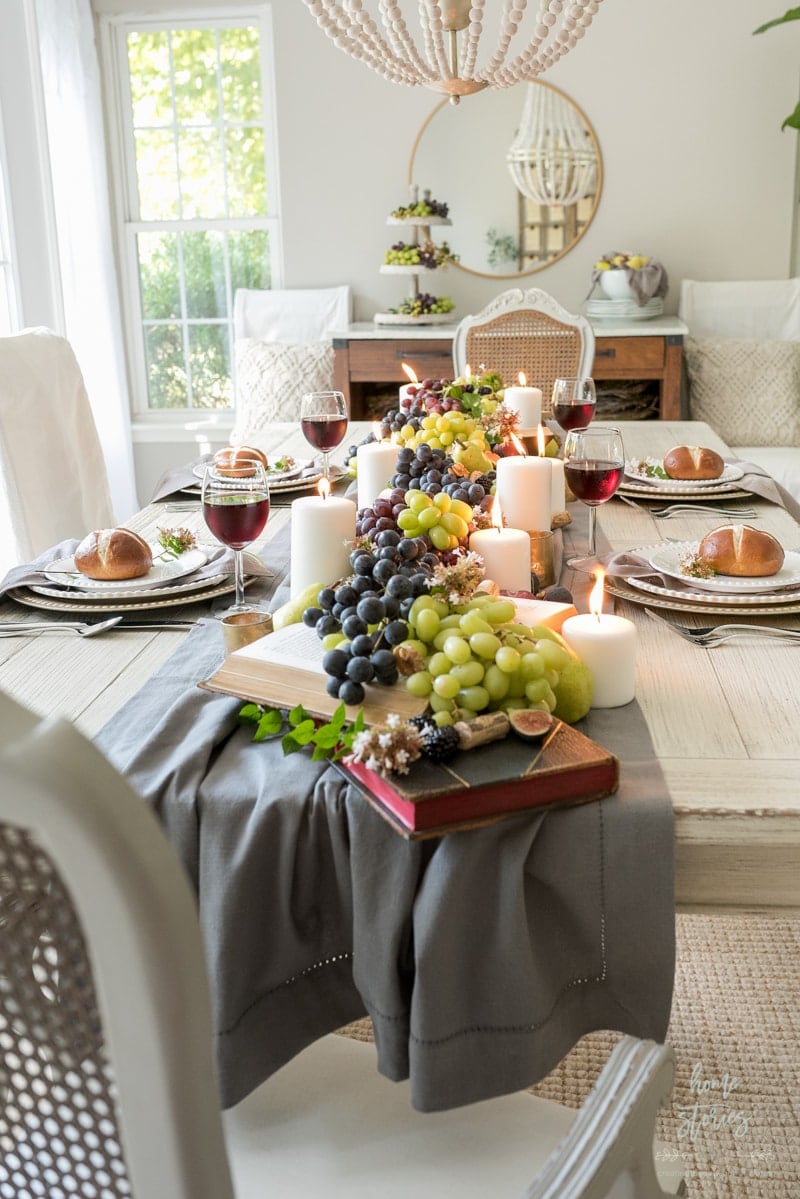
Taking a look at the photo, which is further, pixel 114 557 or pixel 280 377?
pixel 280 377

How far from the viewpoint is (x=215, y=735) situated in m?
0.98

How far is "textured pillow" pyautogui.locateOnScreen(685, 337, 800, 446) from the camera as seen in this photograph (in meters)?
4.22

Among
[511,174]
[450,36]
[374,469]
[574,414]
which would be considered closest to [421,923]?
[374,469]

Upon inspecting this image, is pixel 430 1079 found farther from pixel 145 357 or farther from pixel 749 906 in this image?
pixel 145 357

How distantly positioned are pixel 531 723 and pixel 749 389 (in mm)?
3658

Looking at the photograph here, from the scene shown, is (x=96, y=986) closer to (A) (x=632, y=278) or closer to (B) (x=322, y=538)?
(B) (x=322, y=538)

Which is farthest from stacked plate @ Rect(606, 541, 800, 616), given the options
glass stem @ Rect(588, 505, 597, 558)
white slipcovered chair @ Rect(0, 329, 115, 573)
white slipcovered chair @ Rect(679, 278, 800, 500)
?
white slipcovered chair @ Rect(679, 278, 800, 500)

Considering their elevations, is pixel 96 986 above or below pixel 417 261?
below

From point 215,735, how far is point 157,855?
61 centimetres

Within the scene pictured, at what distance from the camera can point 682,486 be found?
2.03 metres

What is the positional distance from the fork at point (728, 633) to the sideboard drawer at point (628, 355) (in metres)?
2.99

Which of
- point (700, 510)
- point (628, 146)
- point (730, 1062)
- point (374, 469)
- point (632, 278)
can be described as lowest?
point (730, 1062)

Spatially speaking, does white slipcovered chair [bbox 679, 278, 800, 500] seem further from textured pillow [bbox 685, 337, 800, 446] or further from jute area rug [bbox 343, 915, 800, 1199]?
jute area rug [bbox 343, 915, 800, 1199]

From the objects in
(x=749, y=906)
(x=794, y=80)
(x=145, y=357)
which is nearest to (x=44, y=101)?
(x=145, y=357)
